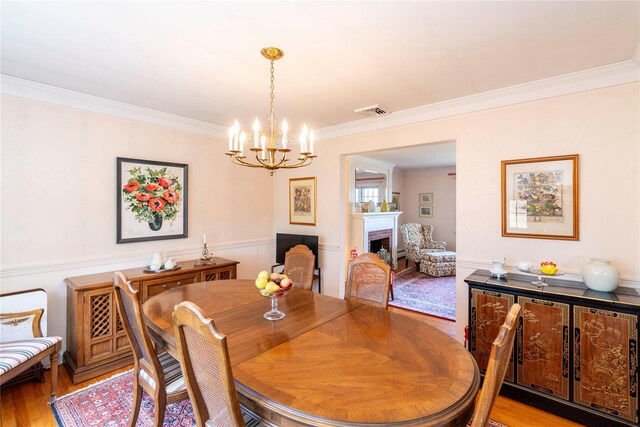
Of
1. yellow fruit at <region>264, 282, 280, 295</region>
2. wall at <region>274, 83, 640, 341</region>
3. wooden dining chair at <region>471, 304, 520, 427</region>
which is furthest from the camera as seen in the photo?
wall at <region>274, 83, 640, 341</region>

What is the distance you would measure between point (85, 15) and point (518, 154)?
334 centimetres

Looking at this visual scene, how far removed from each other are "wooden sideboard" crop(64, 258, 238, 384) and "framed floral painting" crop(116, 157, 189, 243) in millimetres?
553

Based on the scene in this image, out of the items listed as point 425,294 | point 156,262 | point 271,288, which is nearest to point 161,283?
point 156,262

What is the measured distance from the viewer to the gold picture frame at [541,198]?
2.49 metres

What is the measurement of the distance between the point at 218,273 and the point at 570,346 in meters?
3.31

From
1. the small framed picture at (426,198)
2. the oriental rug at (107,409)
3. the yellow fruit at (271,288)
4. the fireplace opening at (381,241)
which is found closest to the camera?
the yellow fruit at (271,288)

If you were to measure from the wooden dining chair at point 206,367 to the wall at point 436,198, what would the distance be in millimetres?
7248

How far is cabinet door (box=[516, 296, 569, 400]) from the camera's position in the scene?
219 centimetres

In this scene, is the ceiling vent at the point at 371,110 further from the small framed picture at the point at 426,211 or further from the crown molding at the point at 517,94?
the small framed picture at the point at 426,211

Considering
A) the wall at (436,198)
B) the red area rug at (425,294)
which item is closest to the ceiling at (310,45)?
the red area rug at (425,294)

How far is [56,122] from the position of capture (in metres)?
2.77

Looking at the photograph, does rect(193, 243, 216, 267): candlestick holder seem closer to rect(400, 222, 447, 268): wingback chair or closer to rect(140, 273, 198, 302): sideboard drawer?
rect(140, 273, 198, 302): sideboard drawer

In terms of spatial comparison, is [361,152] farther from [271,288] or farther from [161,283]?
[161,283]

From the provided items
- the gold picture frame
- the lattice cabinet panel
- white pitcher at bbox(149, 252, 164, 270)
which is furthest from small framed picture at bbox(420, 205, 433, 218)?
the lattice cabinet panel
